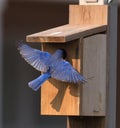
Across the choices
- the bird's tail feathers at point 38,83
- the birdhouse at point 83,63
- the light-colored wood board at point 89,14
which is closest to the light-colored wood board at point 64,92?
the birdhouse at point 83,63

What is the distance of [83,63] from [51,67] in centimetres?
17

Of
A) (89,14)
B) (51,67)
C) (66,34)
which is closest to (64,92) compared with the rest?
(51,67)

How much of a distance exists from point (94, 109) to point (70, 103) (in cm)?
15

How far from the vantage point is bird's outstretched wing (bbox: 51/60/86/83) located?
290 centimetres

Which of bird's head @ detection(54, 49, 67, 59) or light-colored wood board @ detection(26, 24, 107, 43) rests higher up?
light-colored wood board @ detection(26, 24, 107, 43)

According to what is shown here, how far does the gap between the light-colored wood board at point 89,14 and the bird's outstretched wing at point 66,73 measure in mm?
369

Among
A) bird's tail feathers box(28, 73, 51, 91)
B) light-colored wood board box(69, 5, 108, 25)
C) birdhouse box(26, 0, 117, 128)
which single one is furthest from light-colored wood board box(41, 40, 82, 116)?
light-colored wood board box(69, 5, 108, 25)

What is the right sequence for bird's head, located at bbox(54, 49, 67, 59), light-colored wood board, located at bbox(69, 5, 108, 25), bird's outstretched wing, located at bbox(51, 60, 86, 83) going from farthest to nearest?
light-colored wood board, located at bbox(69, 5, 108, 25)
bird's head, located at bbox(54, 49, 67, 59)
bird's outstretched wing, located at bbox(51, 60, 86, 83)

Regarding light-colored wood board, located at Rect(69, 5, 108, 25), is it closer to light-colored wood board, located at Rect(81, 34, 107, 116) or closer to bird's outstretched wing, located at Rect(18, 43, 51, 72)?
light-colored wood board, located at Rect(81, 34, 107, 116)

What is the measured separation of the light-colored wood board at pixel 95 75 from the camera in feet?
10.2

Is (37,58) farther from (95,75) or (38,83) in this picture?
(95,75)

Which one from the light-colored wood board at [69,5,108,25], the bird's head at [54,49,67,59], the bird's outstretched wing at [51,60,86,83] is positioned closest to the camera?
the bird's outstretched wing at [51,60,86,83]

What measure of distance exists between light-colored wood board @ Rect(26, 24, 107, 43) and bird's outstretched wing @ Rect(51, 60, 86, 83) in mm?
105

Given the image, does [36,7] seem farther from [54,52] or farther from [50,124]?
[54,52]
